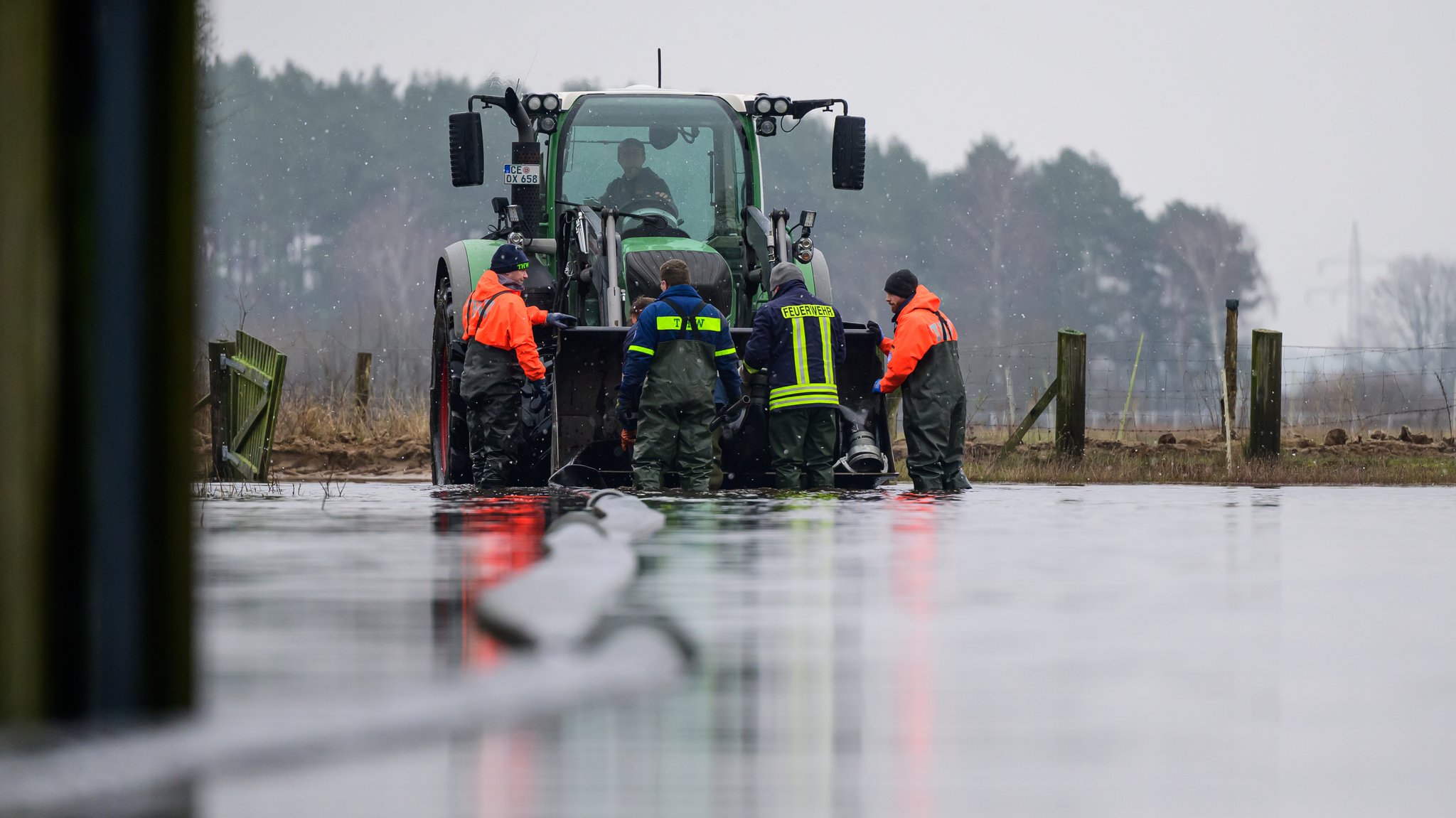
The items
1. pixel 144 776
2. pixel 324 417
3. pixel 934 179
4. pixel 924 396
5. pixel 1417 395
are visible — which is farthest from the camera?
pixel 934 179

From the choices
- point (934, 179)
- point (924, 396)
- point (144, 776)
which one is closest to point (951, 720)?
point (144, 776)

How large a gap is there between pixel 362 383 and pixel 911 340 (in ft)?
37.8

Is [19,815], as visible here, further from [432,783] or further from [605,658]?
[605,658]

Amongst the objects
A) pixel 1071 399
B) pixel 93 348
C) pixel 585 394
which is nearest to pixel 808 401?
pixel 585 394

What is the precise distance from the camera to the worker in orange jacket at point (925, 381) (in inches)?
663

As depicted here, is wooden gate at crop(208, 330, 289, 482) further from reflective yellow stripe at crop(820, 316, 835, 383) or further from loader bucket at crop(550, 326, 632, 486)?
reflective yellow stripe at crop(820, 316, 835, 383)

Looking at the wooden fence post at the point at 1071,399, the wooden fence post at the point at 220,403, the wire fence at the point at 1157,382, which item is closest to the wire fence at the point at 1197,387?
the wire fence at the point at 1157,382

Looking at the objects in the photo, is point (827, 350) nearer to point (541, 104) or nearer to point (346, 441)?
point (541, 104)

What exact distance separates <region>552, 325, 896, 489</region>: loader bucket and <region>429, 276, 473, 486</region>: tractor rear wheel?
1187mm

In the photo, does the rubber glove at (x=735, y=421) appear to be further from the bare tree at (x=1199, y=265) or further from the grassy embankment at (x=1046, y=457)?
the bare tree at (x=1199, y=265)

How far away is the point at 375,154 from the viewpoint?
81.2 m

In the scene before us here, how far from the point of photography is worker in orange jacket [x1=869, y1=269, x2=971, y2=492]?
55.2ft

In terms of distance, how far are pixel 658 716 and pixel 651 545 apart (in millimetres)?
5465

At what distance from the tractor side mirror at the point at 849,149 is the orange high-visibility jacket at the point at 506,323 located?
2.44 m
